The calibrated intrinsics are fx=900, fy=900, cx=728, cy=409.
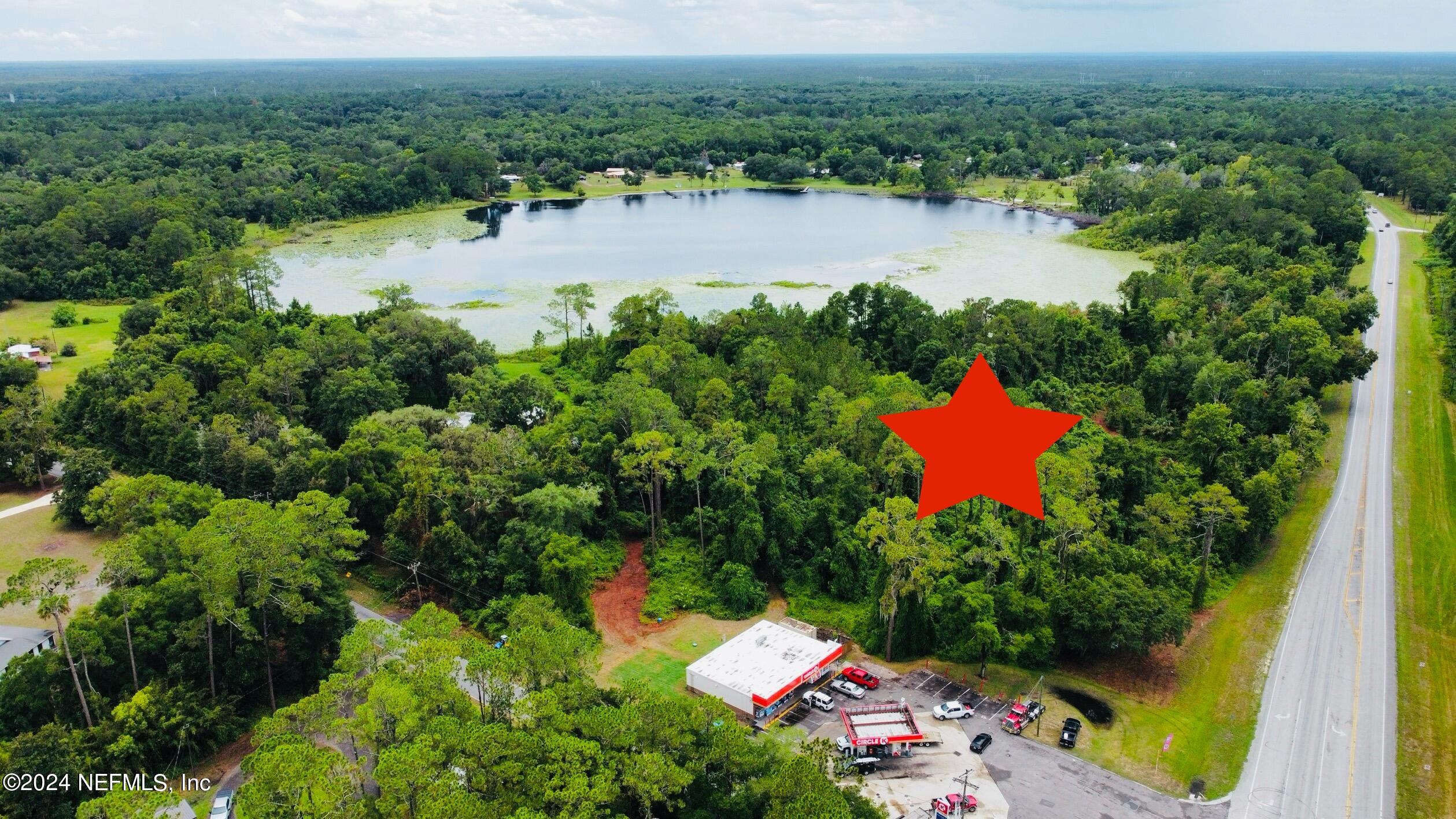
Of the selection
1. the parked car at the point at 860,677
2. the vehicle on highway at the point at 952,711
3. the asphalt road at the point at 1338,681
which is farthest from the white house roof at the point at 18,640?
the asphalt road at the point at 1338,681

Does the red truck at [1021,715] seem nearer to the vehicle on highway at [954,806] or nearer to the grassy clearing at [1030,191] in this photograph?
the vehicle on highway at [954,806]

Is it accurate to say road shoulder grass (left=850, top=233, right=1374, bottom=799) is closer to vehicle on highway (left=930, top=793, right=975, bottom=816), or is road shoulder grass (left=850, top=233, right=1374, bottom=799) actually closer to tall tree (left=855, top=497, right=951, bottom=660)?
tall tree (left=855, top=497, right=951, bottom=660)

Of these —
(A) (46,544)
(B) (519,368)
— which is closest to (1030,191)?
(B) (519,368)

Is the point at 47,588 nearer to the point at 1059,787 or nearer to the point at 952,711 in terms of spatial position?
the point at 952,711

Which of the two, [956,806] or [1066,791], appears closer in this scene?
[956,806]

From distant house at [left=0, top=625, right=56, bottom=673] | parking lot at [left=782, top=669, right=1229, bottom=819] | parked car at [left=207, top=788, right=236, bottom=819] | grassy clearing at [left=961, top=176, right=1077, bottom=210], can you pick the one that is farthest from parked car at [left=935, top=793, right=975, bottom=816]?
grassy clearing at [left=961, top=176, right=1077, bottom=210]
